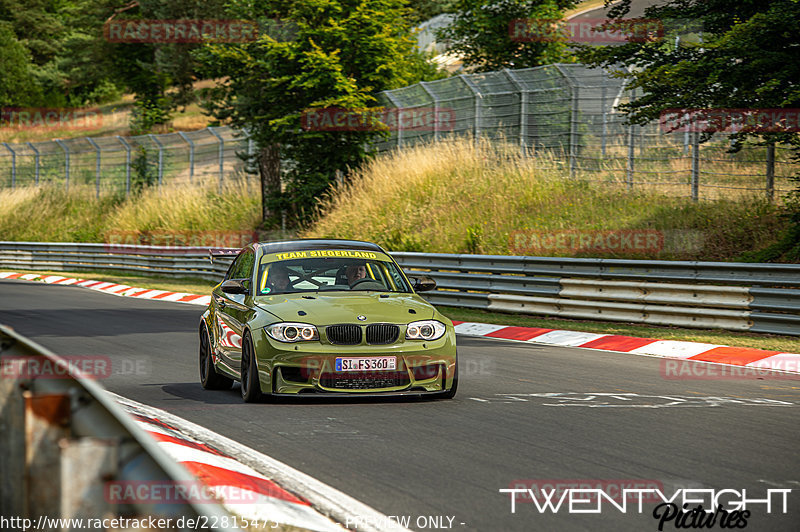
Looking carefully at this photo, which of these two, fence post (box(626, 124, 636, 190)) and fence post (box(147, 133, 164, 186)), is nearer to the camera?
fence post (box(626, 124, 636, 190))

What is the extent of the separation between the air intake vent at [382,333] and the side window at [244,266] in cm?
191

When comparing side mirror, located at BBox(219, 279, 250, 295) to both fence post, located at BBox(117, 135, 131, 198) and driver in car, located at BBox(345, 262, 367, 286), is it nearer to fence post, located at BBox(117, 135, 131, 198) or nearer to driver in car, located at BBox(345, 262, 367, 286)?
driver in car, located at BBox(345, 262, 367, 286)

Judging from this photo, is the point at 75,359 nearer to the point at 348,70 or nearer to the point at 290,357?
the point at 290,357

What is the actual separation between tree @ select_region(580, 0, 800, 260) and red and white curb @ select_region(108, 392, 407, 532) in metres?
9.98

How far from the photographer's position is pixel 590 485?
5672 millimetres

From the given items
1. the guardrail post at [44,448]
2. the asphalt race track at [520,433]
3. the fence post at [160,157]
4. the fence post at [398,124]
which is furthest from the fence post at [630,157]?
the fence post at [160,157]

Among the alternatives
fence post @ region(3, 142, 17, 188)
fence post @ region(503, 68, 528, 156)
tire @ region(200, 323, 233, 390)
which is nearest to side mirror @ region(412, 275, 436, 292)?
tire @ region(200, 323, 233, 390)

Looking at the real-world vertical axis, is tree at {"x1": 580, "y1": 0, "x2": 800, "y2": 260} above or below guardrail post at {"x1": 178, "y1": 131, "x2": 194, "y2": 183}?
above

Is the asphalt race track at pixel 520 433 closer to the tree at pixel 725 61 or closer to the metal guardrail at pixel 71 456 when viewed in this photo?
the metal guardrail at pixel 71 456

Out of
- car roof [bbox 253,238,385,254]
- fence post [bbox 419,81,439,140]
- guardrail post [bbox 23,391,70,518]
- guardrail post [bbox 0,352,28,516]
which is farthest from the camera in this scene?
fence post [bbox 419,81,439,140]

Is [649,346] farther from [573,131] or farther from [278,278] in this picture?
[573,131]

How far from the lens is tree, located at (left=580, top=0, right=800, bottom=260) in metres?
14.1

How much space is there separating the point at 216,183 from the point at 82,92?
5703 centimetres

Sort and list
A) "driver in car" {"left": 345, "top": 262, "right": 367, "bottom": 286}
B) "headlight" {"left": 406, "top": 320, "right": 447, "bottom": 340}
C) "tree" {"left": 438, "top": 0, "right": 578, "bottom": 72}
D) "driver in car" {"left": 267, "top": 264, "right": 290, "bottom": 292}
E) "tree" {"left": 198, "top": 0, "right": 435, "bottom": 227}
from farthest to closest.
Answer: "tree" {"left": 438, "top": 0, "right": 578, "bottom": 72} → "tree" {"left": 198, "top": 0, "right": 435, "bottom": 227} → "driver in car" {"left": 345, "top": 262, "right": 367, "bottom": 286} → "driver in car" {"left": 267, "top": 264, "right": 290, "bottom": 292} → "headlight" {"left": 406, "top": 320, "right": 447, "bottom": 340}
